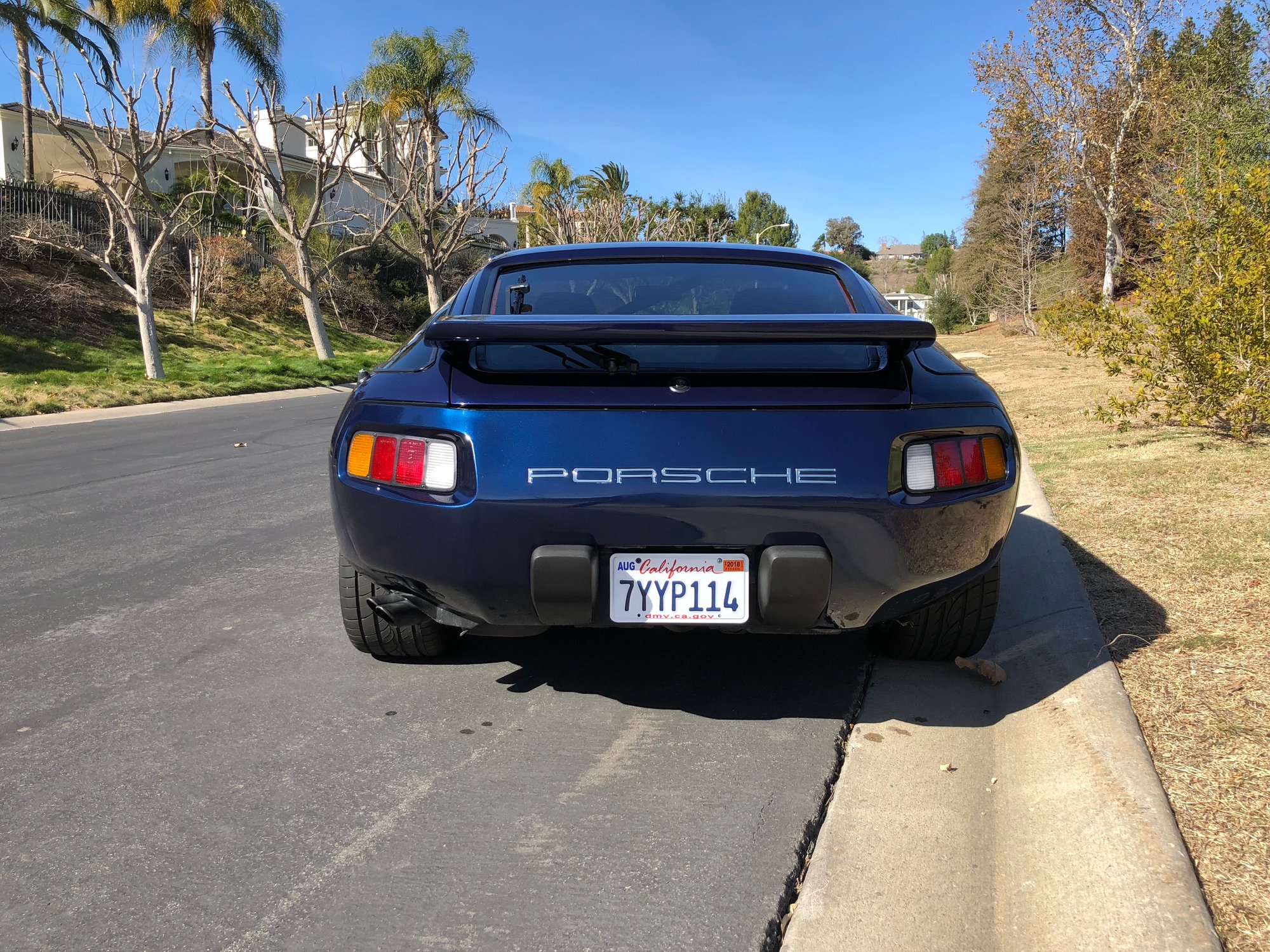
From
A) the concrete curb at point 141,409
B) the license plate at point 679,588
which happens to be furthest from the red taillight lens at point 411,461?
the concrete curb at point 141,409

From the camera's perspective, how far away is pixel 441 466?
8.78 feet

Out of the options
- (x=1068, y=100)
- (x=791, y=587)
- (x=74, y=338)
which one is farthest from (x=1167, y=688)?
(x=1068, y=100)

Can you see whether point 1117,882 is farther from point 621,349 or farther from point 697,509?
point 621,349

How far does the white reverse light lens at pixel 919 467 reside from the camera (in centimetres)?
266

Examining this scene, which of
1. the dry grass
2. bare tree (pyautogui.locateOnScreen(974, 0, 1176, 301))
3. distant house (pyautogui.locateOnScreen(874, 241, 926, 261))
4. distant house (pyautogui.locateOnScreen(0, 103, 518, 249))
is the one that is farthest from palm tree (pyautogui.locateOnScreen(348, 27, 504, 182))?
distant house (pyautogui.locateOnScreen(874, 241, 926, 261))

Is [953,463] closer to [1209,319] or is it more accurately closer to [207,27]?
[1209,319]

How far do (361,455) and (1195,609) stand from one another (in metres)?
3.08

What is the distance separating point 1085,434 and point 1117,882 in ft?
23.9

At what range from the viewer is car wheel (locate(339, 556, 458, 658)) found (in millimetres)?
3277

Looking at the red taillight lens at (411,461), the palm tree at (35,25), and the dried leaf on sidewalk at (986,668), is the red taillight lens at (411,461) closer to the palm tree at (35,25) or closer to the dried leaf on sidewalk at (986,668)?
the dried leaf on sidewalk at (986,668)

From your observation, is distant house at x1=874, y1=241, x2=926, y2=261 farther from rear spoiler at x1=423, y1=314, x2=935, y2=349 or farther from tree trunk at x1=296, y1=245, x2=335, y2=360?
rear spoiler at x1=423, y1=314, x2=935, y2=349

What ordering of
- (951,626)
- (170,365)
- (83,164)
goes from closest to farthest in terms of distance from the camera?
(951,626), (170,365), (83,164)

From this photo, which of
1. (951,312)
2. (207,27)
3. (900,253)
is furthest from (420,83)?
(900,253)

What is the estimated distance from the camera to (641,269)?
3676 millimetres
